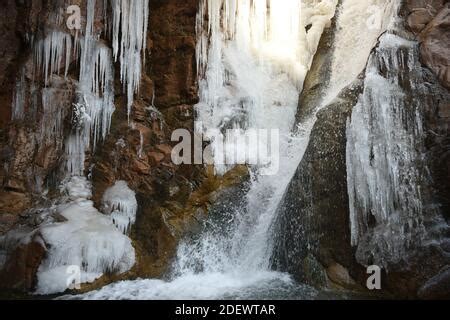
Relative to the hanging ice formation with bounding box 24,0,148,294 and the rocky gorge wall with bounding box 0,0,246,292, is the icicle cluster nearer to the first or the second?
the rocky gorge wall with bounding box 0,0,246,292

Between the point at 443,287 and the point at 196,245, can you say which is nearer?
the point at 443,287

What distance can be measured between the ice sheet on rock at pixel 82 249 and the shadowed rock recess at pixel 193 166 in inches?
0.9

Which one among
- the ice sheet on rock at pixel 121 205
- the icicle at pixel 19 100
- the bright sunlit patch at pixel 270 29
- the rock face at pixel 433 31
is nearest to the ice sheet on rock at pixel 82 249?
the ice sheet on rock at pixel 121 205

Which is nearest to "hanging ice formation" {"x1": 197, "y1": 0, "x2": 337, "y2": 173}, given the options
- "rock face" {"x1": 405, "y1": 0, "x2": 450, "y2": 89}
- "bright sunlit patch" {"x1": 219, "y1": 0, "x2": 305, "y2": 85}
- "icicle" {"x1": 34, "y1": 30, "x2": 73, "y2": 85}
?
Answer: "bright sunlit patch" {"x1": 219, "y1": 0, "x2": 305, "y2": 85}

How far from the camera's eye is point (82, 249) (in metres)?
6.86

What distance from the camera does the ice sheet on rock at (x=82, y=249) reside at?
6.66m

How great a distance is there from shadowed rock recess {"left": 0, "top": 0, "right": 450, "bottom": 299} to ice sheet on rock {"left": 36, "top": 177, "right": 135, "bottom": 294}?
0.07 ft

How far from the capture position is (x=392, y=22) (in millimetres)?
7648

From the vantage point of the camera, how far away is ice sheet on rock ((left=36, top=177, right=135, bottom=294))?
666 centimetres

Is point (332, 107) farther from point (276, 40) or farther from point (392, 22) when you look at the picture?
point (276, 40)

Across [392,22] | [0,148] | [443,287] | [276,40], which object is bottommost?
[443,287]

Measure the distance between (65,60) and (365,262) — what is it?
673 cm

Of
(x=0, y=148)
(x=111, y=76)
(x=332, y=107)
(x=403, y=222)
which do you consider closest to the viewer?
(x=403, y=222)
